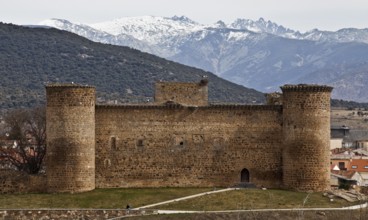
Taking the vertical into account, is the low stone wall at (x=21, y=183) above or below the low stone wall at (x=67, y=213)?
above

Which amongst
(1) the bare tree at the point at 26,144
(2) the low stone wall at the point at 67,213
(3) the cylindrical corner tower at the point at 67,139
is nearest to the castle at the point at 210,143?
Answer: (3) the cylindrical corner tower at the point at 67,139

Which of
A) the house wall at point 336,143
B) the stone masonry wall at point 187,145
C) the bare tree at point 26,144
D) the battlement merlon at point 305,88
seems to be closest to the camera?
the battlement merlon at point 305,88

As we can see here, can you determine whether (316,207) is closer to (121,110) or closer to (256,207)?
(256,207)

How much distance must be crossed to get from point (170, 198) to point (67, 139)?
6.91 metres

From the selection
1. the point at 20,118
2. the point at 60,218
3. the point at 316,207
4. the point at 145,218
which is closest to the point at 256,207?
the point at 316,207

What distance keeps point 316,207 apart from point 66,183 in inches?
564

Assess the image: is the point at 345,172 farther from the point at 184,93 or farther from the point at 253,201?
the point at 253,201

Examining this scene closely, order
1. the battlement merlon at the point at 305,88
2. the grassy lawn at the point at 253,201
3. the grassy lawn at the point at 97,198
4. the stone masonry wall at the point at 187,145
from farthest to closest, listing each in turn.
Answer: the stone masonry wall at the point at 187,145, the battlement merlon at the point at 305,88, the grassy lawn at the point at 97,198, the grassy lawn at the point at 253,201

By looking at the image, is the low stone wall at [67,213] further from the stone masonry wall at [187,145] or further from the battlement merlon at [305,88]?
the battlement merlon at [305,88]

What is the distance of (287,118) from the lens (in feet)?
192

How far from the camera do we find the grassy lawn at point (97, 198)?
53.8m

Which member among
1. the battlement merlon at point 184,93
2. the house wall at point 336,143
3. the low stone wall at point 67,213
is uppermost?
the battlement merlon at point 184,93

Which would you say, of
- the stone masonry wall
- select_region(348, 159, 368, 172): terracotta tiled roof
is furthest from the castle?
select_region(348, 159, 368, 172): terracotta tiled roof

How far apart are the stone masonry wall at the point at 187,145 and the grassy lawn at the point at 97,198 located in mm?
1634
